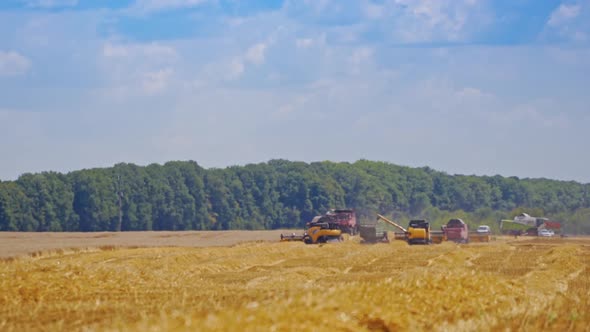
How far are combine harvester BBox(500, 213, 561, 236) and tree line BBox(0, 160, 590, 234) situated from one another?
18.2 feet

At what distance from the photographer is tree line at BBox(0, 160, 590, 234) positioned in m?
130

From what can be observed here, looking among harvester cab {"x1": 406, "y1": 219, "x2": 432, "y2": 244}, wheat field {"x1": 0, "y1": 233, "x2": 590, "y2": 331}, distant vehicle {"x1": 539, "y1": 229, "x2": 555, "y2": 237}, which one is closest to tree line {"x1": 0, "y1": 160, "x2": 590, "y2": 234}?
distant vehicle {"x1": 539, "y1": 229, "x2": 555, "y2": 237}

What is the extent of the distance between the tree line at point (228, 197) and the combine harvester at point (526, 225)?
18.2ft

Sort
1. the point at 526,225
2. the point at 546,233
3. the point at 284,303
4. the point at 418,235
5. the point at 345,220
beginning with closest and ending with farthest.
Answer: the point at 284,303 → the point at 418,235 → the point at 345,220 → the point at 546,233 → the point at 526,225

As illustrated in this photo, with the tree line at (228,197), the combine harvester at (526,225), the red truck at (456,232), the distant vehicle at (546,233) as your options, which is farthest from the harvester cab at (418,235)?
the tree line at (228,197)

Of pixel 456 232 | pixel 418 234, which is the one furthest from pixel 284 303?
pixel 456 232

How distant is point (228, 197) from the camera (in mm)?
157375

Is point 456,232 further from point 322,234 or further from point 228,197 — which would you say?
point 228,197

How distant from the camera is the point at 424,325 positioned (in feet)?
51.6

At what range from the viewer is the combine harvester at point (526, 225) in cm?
10281

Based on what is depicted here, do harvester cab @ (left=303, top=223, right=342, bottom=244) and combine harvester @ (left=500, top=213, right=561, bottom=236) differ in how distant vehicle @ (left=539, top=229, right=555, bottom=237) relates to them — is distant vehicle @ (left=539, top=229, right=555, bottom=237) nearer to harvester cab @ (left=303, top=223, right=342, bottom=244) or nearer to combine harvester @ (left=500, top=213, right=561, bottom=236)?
combine harvester @ (left=500, top=213, right=561, bottom=236)

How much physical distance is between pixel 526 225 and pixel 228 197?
59547 mm

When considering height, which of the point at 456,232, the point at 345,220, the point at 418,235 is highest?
the point at 345,220

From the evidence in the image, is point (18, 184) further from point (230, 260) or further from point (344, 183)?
point (230, 260)
